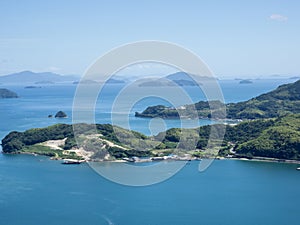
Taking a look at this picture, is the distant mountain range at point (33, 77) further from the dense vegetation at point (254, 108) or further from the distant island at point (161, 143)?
the distant island at point (161, 143)

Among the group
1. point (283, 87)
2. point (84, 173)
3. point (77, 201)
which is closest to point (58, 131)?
point (84, 173)

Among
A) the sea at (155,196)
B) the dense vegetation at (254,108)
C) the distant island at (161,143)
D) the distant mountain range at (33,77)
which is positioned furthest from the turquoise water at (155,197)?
the distant mountain range at (33,77)

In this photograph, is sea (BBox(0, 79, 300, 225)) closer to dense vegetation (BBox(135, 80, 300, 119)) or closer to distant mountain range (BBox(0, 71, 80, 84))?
dense vegetation (BBox(135, 80, 300, 119))

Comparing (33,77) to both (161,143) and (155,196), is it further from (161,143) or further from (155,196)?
(155,196)

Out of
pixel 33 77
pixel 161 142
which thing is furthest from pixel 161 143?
pixel 33 77

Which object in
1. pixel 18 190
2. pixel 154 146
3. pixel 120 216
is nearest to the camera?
pixel 120 216

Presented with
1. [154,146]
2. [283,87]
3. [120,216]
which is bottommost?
[120,216]

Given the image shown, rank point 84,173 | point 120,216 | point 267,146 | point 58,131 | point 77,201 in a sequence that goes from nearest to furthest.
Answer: point 120,216 < point 77,201 < point 84,173 < point 267,146 < point 58,131

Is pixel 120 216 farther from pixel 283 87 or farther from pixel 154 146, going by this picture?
pixel 283 87
